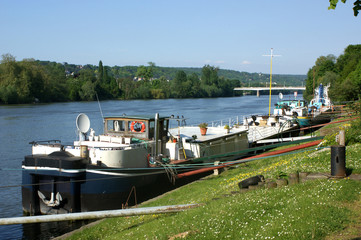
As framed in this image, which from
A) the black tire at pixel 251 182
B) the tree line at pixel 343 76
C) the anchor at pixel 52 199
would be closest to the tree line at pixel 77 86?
the tree line at pixel 343 76

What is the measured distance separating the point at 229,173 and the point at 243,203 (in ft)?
32.0

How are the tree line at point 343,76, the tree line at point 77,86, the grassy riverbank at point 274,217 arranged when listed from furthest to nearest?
1. the tree line at point 77,86
2. the tree line at point 343,76
3. the grassy riverbank at point 274,217

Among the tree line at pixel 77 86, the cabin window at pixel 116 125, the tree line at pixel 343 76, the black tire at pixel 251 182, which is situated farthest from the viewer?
the tree line at pixel 77 86

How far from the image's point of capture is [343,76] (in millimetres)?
83062

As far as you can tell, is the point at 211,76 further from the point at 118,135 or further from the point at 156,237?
the point at 156,237

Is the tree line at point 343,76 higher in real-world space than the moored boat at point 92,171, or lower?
higher

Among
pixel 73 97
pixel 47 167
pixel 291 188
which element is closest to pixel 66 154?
pixel 47 167

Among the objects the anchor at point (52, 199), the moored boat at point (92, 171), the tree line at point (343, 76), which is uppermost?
the tree line at point (343, 76)

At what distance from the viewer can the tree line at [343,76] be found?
64500 mm

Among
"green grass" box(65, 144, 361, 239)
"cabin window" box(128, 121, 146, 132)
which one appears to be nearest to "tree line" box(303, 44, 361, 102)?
"cabin window" box(128, 121, 146, 132)

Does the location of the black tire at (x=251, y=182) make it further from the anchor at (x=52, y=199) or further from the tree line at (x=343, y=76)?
the tree line at (x=343, y=76)

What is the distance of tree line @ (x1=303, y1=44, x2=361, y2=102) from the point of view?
64500 mm

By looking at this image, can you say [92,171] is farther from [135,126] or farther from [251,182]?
[251,182]

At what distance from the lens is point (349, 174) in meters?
10.2
